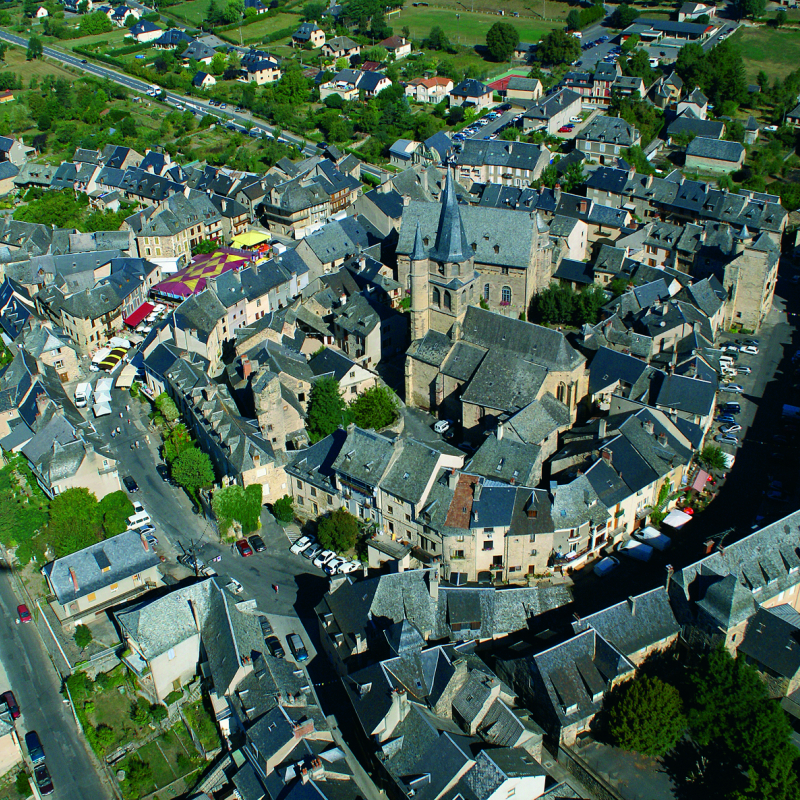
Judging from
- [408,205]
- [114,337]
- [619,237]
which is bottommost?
[114,337]

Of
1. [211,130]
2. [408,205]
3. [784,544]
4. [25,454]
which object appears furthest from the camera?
[211,130]

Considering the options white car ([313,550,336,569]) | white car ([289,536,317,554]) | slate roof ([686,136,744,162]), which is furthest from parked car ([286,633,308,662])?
slate roof ([686,136,744,162])

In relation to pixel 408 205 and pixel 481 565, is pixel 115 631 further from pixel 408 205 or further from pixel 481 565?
pixel 408 205

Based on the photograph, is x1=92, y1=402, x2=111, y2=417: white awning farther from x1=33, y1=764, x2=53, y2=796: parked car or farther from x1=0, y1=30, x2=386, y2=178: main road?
x1=0, y1=30, x2=386, y2=178: main road

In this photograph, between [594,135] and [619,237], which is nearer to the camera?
[619,237]

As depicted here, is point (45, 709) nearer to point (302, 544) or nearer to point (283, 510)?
point (302, 544)

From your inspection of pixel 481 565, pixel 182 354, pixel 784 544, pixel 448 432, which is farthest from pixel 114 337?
pixel 784 544

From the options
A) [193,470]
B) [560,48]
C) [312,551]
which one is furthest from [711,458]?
[560,48]
